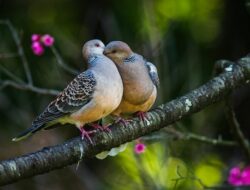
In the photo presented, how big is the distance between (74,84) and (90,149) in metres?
0.52

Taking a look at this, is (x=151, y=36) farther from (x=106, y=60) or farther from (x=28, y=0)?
(x=106, y=60)

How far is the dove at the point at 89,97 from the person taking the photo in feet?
11.3

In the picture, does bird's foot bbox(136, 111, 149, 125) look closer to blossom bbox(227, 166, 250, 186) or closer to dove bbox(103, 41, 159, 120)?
dove bbox(103, 41, 159, 120)

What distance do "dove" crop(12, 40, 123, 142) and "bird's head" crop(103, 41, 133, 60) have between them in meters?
0.04

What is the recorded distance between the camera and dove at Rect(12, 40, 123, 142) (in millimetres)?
3449

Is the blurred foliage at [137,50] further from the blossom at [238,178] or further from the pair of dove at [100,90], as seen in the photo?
the pair of dove at [100,90]

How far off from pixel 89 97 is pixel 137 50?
2440mm

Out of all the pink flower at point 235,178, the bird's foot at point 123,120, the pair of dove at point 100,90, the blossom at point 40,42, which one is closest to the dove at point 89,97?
the pair of dove at point 100,90

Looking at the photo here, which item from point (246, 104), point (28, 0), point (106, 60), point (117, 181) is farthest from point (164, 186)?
point (28, 0)

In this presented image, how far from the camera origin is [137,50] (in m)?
6.01


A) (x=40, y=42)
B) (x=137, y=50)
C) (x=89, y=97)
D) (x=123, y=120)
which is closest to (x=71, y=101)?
(x=89, y=97)

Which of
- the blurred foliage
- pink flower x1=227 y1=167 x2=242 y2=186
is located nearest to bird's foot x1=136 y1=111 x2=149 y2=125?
pink flower x1=227 y1=167 x2=242 y2=186

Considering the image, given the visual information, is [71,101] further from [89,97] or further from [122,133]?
[122,133]

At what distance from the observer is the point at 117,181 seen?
6430mm
